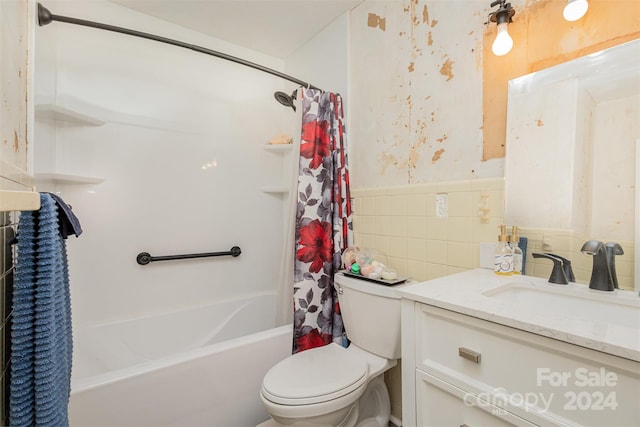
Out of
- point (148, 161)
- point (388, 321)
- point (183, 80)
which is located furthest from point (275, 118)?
point (388, 321)

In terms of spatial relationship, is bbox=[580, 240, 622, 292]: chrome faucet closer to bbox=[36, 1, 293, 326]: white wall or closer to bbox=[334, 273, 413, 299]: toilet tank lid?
bbox=[334, 273, 413, 299]: toilet tank lid

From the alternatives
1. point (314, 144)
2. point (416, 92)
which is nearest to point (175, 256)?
point (314, 144)

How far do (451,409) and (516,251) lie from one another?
2.13 feet

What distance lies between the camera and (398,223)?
163 centimetres

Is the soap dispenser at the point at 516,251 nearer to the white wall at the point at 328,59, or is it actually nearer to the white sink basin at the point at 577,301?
the white sink basin at the point at 577,301

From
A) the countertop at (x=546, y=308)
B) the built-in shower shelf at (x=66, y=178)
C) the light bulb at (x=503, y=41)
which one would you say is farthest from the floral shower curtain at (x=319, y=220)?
the built-in shower shelf at (x=66, y=178)

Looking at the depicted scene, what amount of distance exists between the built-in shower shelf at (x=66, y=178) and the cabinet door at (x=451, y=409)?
1.87m

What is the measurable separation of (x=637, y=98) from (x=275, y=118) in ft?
7.03

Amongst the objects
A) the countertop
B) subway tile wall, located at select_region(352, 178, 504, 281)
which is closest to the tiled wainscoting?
subway tile wall, located at select_region(352, 178, 504, 281)

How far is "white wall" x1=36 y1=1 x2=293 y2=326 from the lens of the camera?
69.3 inches

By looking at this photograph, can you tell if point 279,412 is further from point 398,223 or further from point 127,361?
point 127,361

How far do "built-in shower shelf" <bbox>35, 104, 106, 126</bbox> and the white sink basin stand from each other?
210 centimetres

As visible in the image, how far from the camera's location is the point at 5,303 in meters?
0.66

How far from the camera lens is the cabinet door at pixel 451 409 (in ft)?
2.46
